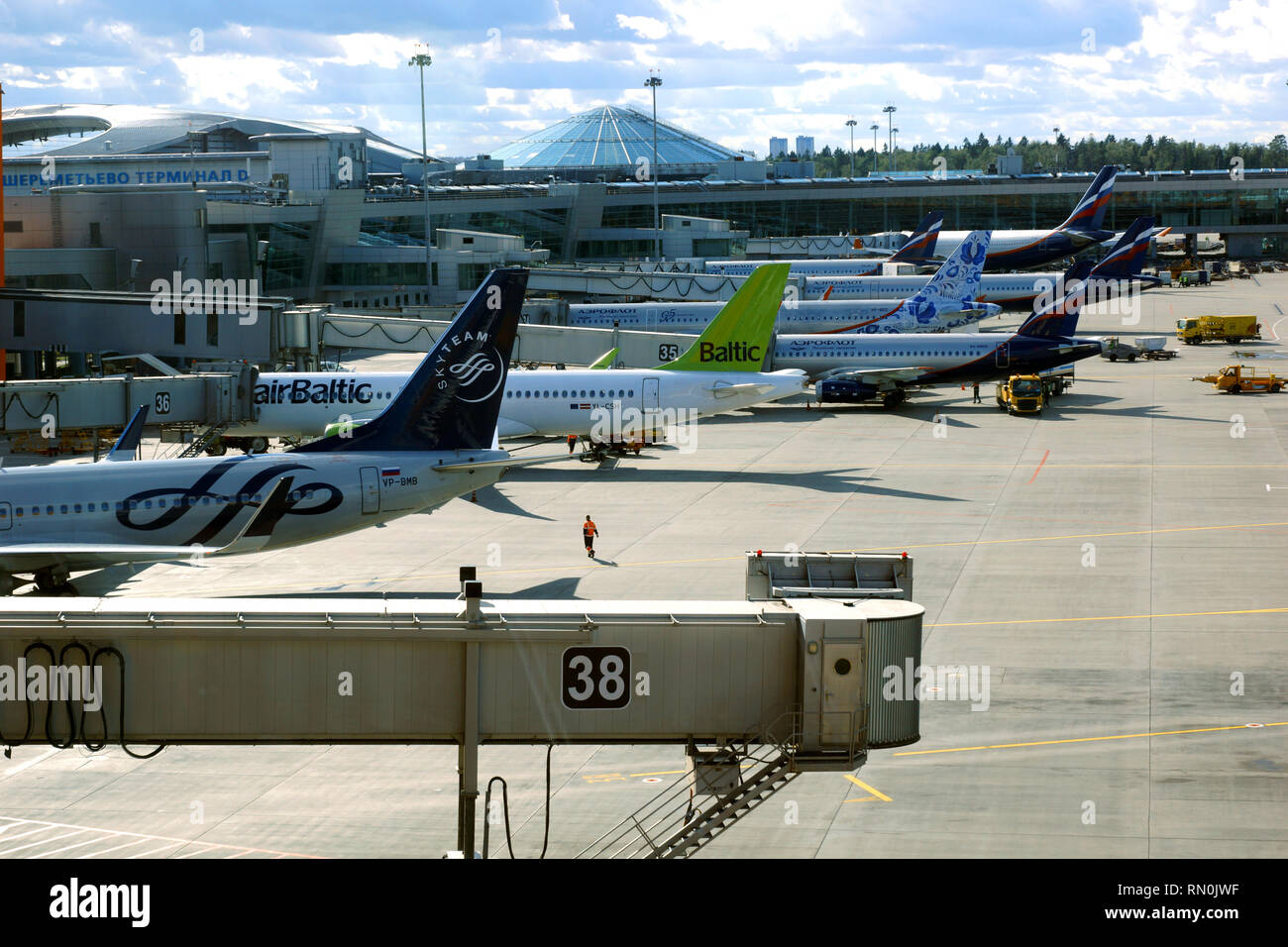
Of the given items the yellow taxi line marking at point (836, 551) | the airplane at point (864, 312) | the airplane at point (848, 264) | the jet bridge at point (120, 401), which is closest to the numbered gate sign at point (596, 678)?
the yellow taxi line marking at point (836, 551)

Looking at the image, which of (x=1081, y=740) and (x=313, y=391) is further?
(x=313, y=391)

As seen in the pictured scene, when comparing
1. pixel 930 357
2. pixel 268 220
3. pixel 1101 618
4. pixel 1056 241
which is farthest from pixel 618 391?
pixel 1056 241

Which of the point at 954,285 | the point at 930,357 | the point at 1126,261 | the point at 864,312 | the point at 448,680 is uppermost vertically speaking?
the point at 1126,261

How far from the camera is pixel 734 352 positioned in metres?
60.5

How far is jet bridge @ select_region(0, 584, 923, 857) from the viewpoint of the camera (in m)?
20.4

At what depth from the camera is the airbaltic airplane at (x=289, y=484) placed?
1442 inches

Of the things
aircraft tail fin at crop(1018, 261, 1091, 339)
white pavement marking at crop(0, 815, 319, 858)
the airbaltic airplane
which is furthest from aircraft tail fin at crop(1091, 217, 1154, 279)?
white pavement marking at crop(0, 815, 319, 858)

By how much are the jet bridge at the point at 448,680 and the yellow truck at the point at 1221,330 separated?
10342 centimetres

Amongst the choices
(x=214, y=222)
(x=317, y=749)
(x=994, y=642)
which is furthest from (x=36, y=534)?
(x=214, y=222)

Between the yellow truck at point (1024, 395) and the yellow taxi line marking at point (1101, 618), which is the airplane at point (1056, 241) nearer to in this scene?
the yellow truck at point (1024, 395)

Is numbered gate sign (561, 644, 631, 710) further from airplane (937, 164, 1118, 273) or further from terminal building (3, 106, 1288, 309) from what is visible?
airplane (937, 164, 1118, 273)

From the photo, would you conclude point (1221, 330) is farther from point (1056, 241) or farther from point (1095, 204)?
point (1056, 241)

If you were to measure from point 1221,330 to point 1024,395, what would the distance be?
46.6 meters
